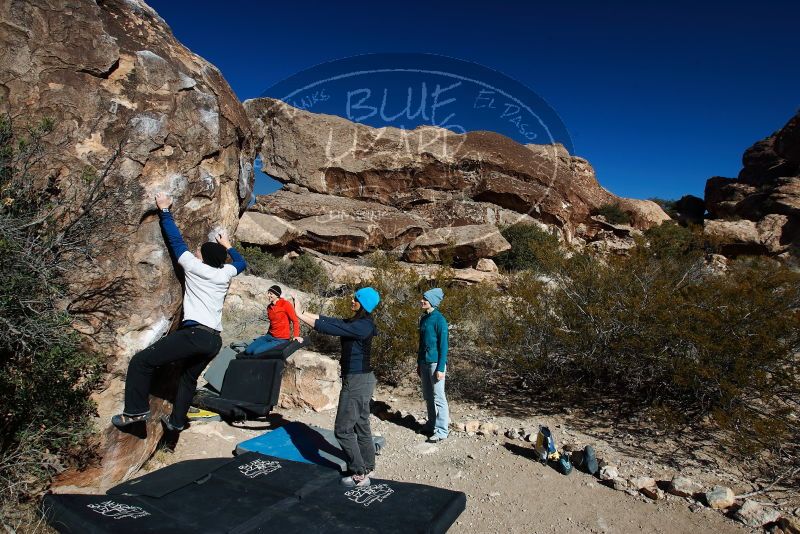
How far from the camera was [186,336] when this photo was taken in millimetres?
3146

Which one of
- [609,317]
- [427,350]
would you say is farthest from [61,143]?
[609,317]

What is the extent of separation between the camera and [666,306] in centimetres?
572

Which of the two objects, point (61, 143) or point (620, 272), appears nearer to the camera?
point (61, 143)

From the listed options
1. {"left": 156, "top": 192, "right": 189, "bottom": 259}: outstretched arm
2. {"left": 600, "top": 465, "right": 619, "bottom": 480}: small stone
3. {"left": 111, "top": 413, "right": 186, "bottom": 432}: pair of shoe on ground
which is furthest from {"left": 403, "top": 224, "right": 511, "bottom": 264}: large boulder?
{"left": 111, "top": 413, "right": 186, "bottom": 432}: pair of shoe on ground

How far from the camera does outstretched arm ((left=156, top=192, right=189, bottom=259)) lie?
3303mm

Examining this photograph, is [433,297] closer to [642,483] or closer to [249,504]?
[642,483]

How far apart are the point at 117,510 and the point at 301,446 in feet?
5.67

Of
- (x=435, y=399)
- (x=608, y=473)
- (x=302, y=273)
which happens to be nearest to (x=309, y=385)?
(x=435, y=399)

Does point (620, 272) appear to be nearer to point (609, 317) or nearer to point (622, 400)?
point (609, 317)

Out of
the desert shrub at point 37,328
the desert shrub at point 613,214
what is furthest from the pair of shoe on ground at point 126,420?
the desert shrub at point 613,214

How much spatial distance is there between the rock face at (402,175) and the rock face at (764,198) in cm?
785

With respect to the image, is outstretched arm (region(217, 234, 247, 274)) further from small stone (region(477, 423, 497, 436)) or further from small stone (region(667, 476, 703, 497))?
small stone (region(667, 476, 703, 497))

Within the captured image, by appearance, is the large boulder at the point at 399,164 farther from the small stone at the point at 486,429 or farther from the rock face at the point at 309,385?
the small stone at the point at 486,429

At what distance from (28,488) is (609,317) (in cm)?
586
